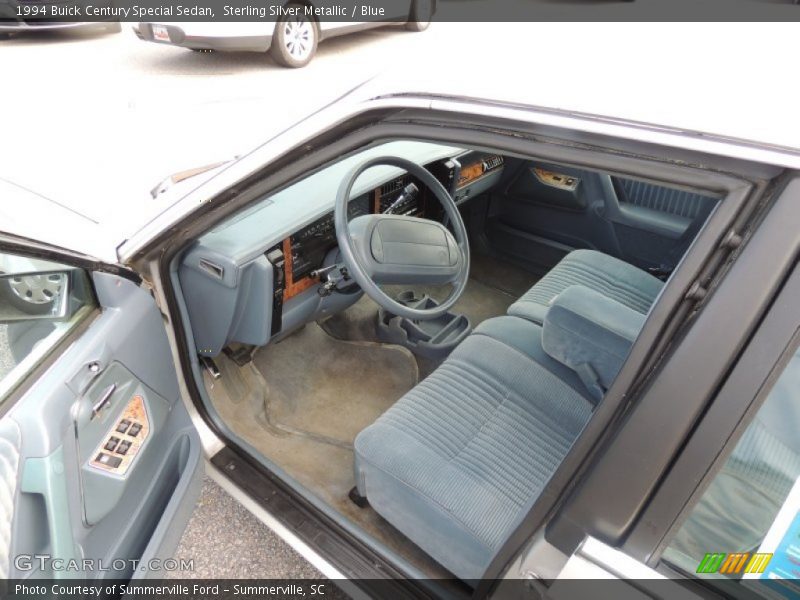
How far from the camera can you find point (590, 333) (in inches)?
59.9

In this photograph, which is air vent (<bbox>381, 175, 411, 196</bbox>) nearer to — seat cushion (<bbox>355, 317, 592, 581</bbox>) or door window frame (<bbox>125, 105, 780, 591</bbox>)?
seat cushion (<bbox>355, 317, 592, 581</bbox>)

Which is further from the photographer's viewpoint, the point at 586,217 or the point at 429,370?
the point at 586,217

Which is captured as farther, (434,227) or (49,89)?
(49,89)

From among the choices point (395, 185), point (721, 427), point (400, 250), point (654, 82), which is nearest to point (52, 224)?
point (400, 250)

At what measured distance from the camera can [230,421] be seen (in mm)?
1915

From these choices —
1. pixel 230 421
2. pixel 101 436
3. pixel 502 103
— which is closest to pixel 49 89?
pixel 230 421

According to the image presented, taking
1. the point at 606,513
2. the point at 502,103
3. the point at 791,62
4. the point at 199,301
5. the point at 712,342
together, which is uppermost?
the point at 791,62

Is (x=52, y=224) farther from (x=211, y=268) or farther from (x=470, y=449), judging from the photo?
(x=470, y=449)

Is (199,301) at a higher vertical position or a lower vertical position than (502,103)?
lower

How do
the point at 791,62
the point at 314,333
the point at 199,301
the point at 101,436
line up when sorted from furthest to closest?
the point at 314,333, the point at 199,301, the point at 101,436, the point at 791,62

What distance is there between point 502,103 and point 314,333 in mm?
1726

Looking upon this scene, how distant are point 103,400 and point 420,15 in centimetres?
765

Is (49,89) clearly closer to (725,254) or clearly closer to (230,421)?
(230,421)

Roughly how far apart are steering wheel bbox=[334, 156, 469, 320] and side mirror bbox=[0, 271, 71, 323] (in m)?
0.74
